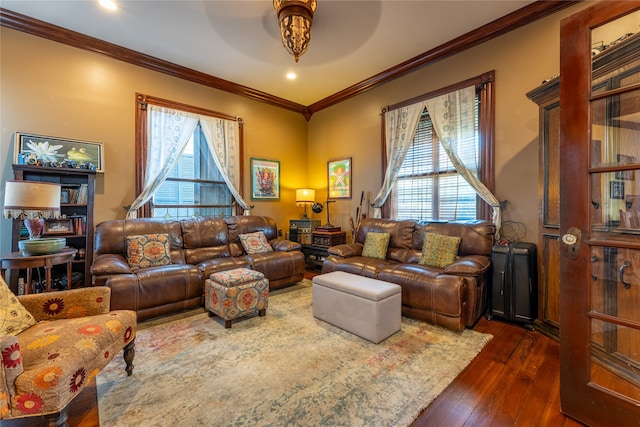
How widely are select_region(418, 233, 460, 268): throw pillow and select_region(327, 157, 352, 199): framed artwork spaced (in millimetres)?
2001

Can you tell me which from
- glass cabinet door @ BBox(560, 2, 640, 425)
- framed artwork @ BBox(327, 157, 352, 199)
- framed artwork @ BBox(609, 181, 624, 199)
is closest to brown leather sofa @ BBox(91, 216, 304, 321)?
framed artwork @ BBox(327, 157, 352, 199)

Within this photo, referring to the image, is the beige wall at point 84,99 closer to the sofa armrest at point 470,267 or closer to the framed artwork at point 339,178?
the framed artwork at point 339,178

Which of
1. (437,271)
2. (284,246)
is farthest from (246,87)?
(437,271)

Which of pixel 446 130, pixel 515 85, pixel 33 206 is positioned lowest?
pixel 33 206

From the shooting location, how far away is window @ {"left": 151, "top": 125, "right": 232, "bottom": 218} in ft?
13.9

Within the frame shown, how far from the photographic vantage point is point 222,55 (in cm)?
380

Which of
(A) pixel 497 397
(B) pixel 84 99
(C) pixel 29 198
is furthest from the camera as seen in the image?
(B) pixel 84 99

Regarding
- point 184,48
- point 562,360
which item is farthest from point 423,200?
point 184,48

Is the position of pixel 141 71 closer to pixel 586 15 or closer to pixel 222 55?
pixel 222 55

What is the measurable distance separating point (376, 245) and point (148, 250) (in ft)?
9.37

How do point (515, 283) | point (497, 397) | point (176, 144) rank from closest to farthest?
point (497, 397) → point (515, 283) → point (176, 144)

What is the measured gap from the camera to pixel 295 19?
8.63 ft

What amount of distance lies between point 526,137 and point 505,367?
7.88 feet

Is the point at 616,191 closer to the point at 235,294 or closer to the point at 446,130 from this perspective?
the point at 446,130
